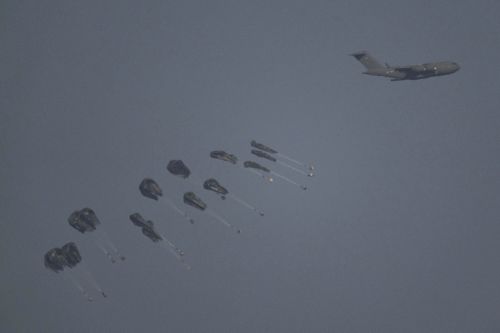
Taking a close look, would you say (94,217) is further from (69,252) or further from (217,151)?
(217,151)

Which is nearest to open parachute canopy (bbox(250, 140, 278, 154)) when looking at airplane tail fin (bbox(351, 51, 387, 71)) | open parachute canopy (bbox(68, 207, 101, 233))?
airplane tail fin (bbox(351, 51, 387, 71))

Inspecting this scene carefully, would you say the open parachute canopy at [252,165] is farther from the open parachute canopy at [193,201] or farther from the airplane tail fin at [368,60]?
the airplane tail fin at [368,60]

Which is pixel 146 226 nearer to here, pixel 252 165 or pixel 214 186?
pixel 214 186

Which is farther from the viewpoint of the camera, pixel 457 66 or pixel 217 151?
pixel 217 151

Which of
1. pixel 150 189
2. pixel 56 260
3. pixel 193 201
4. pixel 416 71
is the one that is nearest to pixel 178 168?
pixel 150 189

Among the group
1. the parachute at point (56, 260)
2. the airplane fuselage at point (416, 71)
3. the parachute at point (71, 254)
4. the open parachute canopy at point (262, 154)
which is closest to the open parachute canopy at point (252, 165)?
the open parachute canopy at point (262, 154)

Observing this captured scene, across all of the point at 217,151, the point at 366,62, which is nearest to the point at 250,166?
the point at 217,151
